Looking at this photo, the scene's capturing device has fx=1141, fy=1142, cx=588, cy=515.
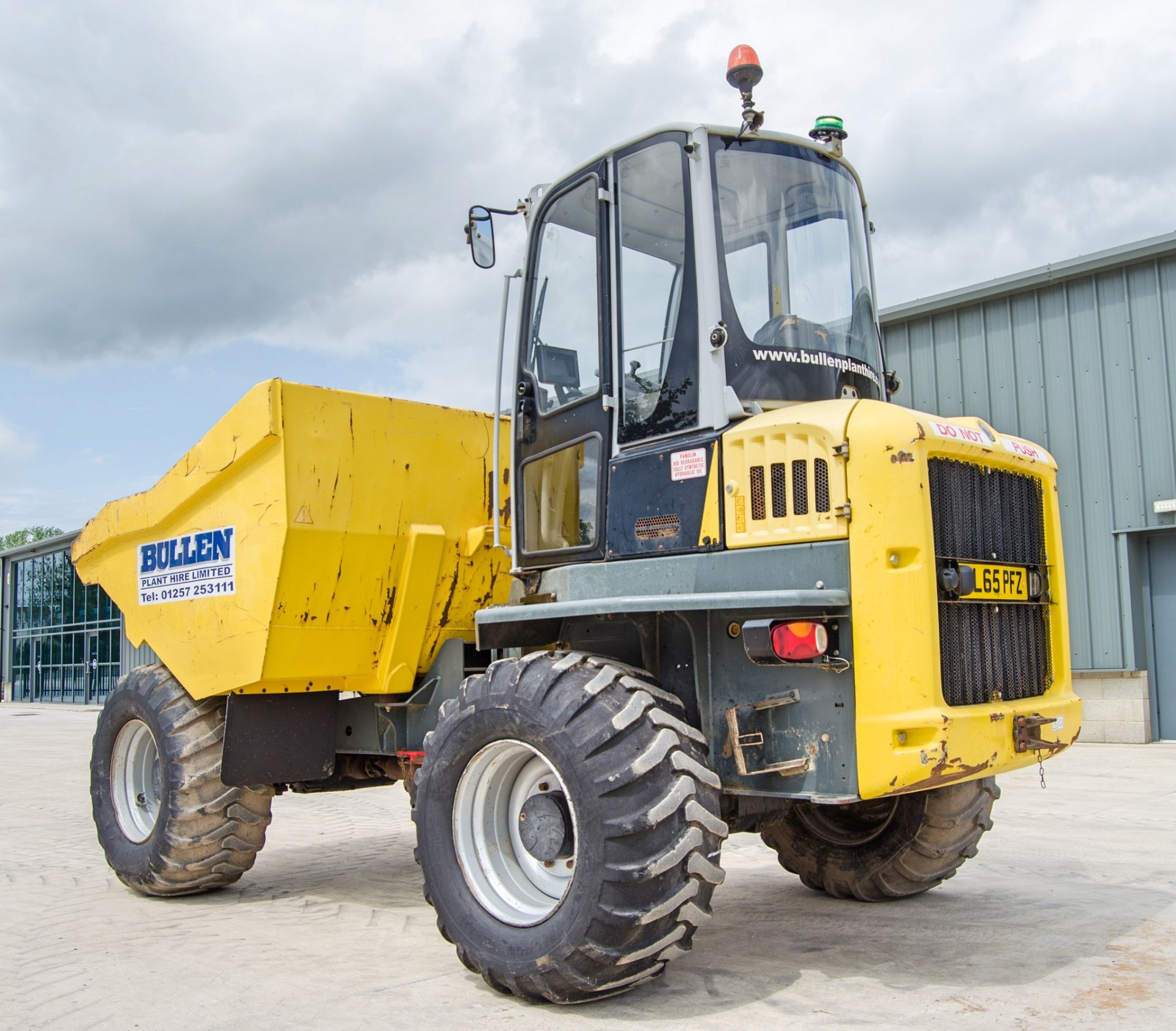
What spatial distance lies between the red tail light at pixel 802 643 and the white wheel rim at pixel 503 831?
44.0 inches

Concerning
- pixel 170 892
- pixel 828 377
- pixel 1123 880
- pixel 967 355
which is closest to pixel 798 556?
pixel 828 377

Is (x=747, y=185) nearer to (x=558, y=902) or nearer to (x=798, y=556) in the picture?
(x=798, y=556)

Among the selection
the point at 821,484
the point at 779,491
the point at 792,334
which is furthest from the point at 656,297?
the point at 821,484

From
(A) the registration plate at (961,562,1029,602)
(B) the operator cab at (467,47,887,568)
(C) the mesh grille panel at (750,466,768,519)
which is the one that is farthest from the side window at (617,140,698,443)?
(A) the registration plate at (961,562,1029,602)

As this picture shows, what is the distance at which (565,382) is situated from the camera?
5238 millimetres

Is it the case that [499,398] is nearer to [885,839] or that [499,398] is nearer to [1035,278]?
[885,839]

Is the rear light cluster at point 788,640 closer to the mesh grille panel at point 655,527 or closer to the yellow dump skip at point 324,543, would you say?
the mesh grille panel at point 655,527

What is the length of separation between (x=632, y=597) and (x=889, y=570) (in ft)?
3.30

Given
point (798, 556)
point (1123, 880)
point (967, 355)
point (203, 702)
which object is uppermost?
point (967, 355)

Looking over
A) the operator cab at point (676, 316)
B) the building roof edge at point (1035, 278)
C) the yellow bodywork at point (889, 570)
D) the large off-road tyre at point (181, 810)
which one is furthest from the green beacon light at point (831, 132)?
the building roof edge at point (1035, 278)

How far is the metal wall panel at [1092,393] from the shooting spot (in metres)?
13.7

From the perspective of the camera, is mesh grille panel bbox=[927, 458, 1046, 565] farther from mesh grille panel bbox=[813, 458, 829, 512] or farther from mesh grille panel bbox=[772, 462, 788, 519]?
mesh grille panel bbox=[772, 462, 788, 519]

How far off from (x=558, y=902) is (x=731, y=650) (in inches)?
44.8

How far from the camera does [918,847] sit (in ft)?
17.8
